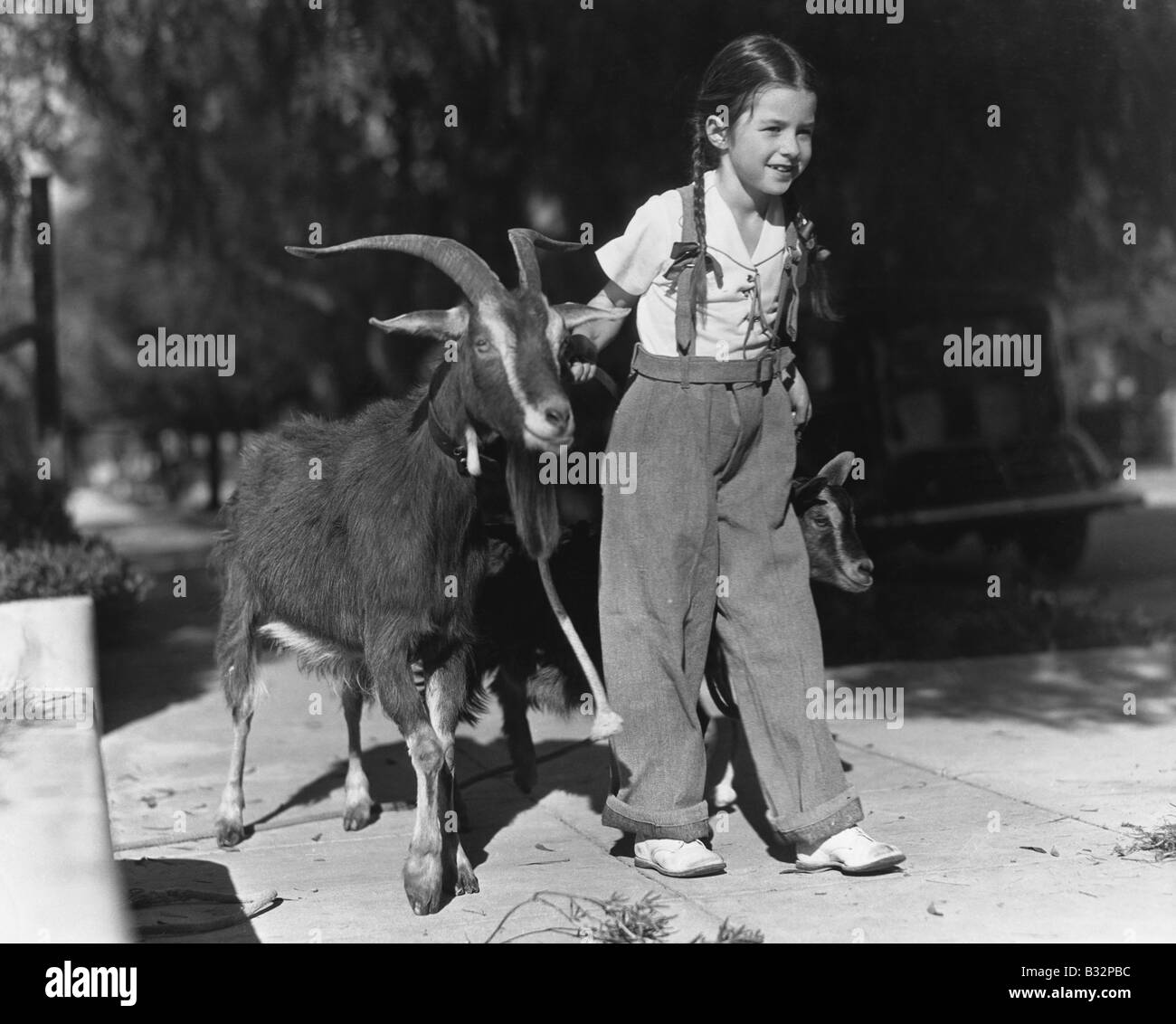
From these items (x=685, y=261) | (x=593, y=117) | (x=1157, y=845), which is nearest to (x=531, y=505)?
(x=685, y=261)

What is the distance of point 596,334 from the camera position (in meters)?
4.95

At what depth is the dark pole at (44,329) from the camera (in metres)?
10.6

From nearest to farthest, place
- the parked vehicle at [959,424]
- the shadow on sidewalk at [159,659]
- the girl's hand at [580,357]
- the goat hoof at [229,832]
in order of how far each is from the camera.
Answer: the girl's hand at [580,357] < the goat hoof at [229,832] < the shadow on sidewalk at [159,659] < the parked vehicle at [959,424]

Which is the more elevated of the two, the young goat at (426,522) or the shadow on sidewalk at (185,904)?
the young goat at (426,522)

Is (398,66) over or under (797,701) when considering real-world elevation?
over

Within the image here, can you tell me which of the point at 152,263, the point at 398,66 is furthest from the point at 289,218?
the point at 398,66

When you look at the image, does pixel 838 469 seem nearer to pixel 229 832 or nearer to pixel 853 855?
pixel 853 855

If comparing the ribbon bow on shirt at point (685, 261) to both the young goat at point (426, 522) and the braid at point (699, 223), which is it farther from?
the young goat at point (426, 522)

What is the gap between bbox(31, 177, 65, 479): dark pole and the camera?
1056cm

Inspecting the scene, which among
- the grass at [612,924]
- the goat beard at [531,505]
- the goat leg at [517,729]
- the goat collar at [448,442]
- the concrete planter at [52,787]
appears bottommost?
the grass at [612,924]

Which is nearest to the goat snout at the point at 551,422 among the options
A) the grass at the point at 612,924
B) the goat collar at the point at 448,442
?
the goat collar at the point at 448,442
